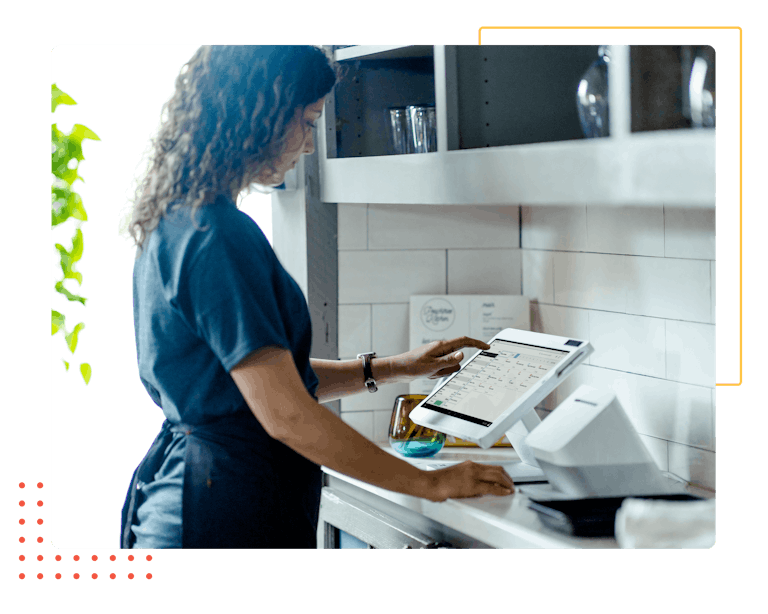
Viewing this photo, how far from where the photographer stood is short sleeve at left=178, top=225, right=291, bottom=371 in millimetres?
1356

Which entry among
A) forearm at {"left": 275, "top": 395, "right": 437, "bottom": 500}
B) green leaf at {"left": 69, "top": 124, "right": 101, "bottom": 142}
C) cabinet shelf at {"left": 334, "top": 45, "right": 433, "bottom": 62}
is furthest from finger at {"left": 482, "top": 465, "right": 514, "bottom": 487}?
green leaf at {"left": 69, "top": 124, "right": 101, "bottom": 142}

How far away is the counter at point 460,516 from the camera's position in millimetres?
1415

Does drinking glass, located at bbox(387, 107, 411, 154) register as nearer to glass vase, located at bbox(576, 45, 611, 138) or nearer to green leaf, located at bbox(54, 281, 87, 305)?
glass vase, located at bbox(576, 45, 611, 138)

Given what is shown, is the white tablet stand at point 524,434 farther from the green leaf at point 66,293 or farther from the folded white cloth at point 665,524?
the green leaf at point 66,293

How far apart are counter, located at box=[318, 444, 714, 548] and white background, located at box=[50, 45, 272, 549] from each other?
0.34 m

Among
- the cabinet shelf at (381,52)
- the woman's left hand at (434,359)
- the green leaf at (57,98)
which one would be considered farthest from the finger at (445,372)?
the green leaf at (57,98)

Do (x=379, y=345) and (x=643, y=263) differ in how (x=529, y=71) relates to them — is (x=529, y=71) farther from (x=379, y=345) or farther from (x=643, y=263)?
(x=379, y=345)

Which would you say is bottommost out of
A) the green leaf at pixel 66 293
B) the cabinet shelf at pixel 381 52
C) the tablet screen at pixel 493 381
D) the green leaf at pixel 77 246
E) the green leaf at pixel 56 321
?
the tablet screen at pixel 493 381

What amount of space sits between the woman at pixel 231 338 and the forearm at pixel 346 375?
6 cm

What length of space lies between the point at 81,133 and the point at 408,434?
0.71 metres

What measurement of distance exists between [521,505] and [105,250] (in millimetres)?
751

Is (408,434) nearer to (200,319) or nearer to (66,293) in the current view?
(200,319)

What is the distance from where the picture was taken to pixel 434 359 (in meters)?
1.59
